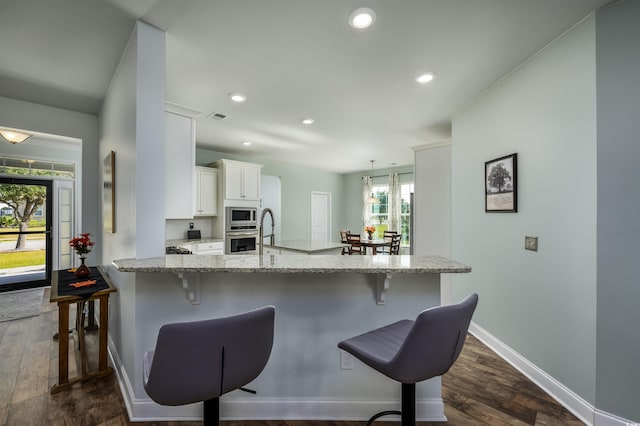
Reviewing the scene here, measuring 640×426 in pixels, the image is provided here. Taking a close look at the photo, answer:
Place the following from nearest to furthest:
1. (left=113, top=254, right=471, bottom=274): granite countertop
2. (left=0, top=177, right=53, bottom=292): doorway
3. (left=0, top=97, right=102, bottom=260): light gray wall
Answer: (left=113, top=254, right=471, bottom=274): granite countertop, (left=0, top=97, right=102, bottom=260): light gray wall, (left=0, top=177, right=53, bottom=292): doorway

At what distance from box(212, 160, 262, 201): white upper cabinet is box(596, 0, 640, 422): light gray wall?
4681mm

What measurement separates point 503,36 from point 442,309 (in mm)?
2037

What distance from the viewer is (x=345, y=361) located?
183 cm

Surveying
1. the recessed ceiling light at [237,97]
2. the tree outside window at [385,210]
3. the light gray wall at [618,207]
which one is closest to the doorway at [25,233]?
the recessed ceiling light at [237,97]

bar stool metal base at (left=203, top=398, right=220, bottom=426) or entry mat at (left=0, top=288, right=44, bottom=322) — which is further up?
bar stool metal base at (left=203, top=398, right=220, bottom=426)

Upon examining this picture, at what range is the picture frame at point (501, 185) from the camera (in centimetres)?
250

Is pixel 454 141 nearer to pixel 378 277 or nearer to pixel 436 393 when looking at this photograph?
pixel 378 277

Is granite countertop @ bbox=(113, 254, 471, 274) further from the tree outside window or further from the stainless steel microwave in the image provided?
the tree outside window

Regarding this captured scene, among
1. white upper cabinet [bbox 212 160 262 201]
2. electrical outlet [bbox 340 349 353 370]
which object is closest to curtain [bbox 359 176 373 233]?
white upper cabinet [bbox 212 160 262 201]

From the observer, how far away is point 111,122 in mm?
2697

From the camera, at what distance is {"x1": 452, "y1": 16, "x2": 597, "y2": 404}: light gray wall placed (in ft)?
6.14

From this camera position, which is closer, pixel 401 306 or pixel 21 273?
pixel 401 306

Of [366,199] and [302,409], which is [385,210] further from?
[302,409]

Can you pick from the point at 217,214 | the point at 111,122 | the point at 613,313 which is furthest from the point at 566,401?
the point at 217,214
